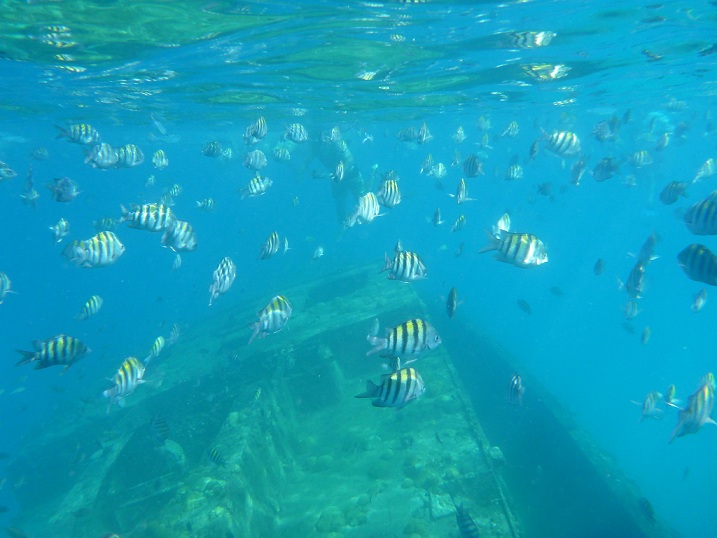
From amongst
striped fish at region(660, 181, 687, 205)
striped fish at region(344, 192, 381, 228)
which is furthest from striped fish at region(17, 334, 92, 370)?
striped fish at region(660, 181, 687, 205)

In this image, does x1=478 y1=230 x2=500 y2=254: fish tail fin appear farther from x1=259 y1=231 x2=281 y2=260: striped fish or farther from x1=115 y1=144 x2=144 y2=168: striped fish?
x1=115 y1=144 x2=144 y2=168: striped fish

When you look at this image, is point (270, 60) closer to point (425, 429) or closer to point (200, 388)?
point (200, 388)

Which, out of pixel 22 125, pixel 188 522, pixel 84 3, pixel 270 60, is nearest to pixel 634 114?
pixel 270 60

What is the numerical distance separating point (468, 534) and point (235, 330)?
1576 cm

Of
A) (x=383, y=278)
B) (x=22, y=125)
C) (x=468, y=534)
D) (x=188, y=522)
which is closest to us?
(x=468, y=534)

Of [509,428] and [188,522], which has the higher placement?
[188,522]

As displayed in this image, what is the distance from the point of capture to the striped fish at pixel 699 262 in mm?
5223

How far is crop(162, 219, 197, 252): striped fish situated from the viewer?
757 cm

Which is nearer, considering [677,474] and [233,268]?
[233,268]

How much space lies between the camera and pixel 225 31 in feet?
46.1

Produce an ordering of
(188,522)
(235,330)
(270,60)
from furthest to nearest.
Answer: (235,330) < (270,60) < (188,522)

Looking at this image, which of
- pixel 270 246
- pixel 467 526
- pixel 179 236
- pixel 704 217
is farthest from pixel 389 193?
pixel 467 526

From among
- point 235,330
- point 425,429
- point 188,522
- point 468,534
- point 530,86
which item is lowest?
point 235,330

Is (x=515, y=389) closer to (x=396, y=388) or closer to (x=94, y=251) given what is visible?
(x=396, y=388)
